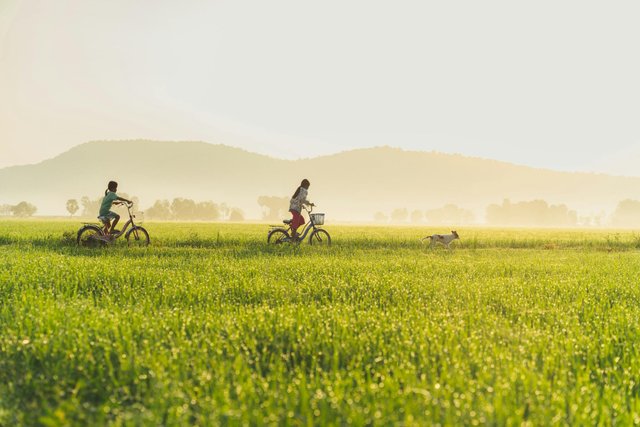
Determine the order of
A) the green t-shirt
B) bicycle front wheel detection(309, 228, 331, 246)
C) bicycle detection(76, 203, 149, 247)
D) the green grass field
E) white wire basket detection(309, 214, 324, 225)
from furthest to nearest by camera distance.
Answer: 1. bicycle front wheel detection(309, 228, 331, 246)
2. white wire basket detection(309, 214, 324, 225)
3. bicycle detection(76, 203, 149, 247)
4. the green t-shirt
5. the green grass field

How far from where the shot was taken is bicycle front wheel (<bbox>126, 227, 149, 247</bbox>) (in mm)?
18688

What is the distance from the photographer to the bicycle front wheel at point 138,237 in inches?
736

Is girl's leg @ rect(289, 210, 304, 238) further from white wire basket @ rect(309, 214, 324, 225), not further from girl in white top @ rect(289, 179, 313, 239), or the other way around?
white wire basket @ rect(309, 214, 324, 225)

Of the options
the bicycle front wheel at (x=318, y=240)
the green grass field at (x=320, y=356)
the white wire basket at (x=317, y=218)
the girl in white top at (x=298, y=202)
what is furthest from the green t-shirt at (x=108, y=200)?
the green grass field at (x=320, y=356)

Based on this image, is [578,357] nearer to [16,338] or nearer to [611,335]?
[611,335]

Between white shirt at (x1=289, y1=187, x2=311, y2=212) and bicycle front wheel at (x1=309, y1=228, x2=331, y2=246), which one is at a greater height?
white shirt at (x1=289, y1=187, x2=311, y2=212)

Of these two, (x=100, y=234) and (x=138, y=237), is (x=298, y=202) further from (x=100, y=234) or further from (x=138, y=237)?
(x=100, y=234)

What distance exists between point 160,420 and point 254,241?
747 inches

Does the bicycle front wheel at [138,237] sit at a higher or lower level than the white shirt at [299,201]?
lower

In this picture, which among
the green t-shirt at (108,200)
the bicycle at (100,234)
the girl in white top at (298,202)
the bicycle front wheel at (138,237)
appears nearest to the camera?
the green t-shirt at (108,200)

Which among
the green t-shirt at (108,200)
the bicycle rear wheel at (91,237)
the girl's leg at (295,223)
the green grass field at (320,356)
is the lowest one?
the green grass field at (320,356)

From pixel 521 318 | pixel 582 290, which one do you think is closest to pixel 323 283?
pixel 521 318

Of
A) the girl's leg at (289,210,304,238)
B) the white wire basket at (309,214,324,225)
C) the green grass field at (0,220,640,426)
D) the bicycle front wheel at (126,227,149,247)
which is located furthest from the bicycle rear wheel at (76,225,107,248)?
the green grass field at (0,220,640,426)

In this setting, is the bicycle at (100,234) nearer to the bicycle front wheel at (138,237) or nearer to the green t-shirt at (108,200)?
the bicycle front wheel at (138,237)
